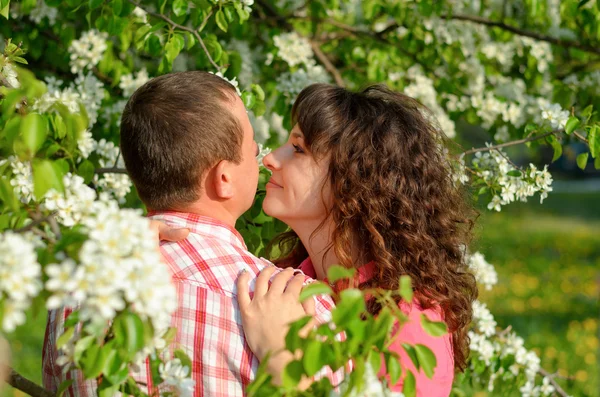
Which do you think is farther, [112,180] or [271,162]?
[112,180]

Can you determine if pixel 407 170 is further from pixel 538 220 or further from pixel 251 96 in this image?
pixel 538 220

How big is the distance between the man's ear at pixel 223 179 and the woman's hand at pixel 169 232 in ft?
0.50

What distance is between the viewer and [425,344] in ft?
5.80

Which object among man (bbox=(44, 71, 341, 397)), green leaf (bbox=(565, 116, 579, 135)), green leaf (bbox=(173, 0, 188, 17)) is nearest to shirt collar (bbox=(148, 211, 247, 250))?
man (bbox=(44, 71, 341, 397))

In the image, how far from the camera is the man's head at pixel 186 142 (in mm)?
1710

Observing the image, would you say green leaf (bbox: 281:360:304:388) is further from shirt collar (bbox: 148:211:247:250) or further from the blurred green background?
the blurred green background

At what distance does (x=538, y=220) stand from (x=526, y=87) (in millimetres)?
8452

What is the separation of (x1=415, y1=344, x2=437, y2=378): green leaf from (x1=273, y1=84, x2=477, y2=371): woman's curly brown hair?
2.20ft

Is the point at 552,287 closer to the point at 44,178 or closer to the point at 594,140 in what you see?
the point at 594,140

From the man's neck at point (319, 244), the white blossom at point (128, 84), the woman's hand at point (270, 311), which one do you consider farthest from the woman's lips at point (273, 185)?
the white blossom at point (128, 84)

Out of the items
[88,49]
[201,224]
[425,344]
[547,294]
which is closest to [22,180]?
[201,224]

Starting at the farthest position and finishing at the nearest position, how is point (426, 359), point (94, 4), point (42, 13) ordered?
1. point (42, 13)
2. point (94, 4)
3. point (426, 359)

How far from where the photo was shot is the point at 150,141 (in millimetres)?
1725

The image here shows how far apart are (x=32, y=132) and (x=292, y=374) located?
0.53 metres
